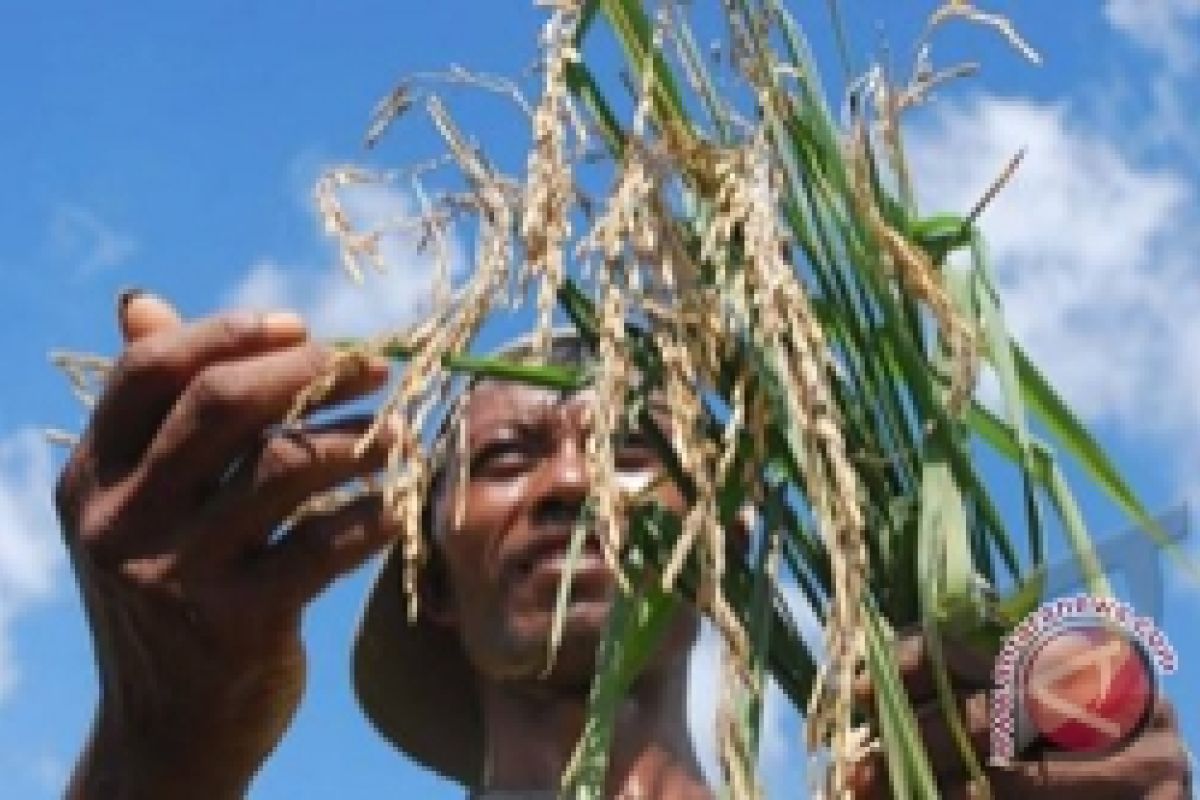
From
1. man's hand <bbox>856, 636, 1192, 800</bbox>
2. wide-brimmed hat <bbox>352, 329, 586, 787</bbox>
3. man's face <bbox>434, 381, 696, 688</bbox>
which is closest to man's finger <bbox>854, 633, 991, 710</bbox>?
man's hand <bbox>856, 636, 1192, 800</bbox>

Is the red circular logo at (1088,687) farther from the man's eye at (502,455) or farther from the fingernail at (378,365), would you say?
the man's eye at (502,455)

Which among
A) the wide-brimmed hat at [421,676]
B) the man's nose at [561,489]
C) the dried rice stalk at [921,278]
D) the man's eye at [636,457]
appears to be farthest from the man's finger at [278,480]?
the wide-brimmed hat at [421,676]

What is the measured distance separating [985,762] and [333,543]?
1.88ft

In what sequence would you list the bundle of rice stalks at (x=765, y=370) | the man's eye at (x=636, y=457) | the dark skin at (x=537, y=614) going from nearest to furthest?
the bundle of rice stalks at (x=765, y=370), the man's eye at (x=636, y=457), the dark skin at (x=537, y=614)

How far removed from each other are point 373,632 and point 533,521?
0.32 m

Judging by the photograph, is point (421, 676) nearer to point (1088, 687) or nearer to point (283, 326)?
point (283, 326)

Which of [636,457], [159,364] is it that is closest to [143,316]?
[159,364]

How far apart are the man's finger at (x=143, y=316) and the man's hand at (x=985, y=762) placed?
70 cm

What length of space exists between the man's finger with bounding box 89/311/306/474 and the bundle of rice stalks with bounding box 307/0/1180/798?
0.40ft

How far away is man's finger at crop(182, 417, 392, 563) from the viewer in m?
1.95

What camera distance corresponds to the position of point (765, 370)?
5.61ft

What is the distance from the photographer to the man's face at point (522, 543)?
8.08ft

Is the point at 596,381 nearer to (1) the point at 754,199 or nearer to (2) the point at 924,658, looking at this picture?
(1) the point at 754,199

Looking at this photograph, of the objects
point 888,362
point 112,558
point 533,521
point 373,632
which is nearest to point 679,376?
point 888,362
